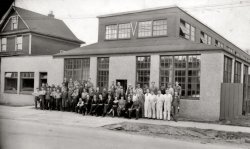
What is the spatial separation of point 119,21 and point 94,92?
695 cm

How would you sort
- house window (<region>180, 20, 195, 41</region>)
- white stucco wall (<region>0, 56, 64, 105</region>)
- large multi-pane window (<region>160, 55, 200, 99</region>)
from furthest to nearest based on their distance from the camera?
Answer: white stucco wall (<region>0, 56, 64, 105</region>), house window (<region>180, 20, 195, 41</region>), large multi-pane window (<region>160, 55, 200, 99</region>)

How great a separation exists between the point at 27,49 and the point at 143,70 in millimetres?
13705

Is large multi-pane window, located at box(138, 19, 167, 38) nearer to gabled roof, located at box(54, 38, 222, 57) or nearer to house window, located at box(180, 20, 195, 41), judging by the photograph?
gabled roof, located at box(54, 38, 222, 57)

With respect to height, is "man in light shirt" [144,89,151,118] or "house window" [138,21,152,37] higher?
"house window" [138,21,152,37]

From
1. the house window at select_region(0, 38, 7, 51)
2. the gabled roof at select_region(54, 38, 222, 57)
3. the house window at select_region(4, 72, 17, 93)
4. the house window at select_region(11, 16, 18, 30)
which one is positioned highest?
the house window at select_region(11, 16, 18, 30)

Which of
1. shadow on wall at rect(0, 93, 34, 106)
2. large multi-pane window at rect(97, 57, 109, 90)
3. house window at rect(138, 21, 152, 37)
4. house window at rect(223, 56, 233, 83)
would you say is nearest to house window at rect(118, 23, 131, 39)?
house window at rect(138, 21, 152, 37)

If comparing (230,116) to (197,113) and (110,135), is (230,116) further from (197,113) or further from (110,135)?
(110,135)

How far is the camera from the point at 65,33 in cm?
3161

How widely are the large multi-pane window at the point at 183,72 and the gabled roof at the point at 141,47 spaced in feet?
1.65

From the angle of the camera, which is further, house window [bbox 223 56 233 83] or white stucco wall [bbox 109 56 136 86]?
white stucco wall [bbox 109 56 136 86]

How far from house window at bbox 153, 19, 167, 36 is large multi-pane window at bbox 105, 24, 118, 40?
10.9 feet

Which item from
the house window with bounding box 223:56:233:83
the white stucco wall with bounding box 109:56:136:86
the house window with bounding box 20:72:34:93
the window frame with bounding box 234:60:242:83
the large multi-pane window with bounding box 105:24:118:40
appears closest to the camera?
the house window with bounding box 223:56:233:83

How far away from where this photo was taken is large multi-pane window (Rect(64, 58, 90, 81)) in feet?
65.3

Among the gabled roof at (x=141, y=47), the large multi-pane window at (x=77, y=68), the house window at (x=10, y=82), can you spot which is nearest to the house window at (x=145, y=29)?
the gabled roof at (x=141, y=47)
